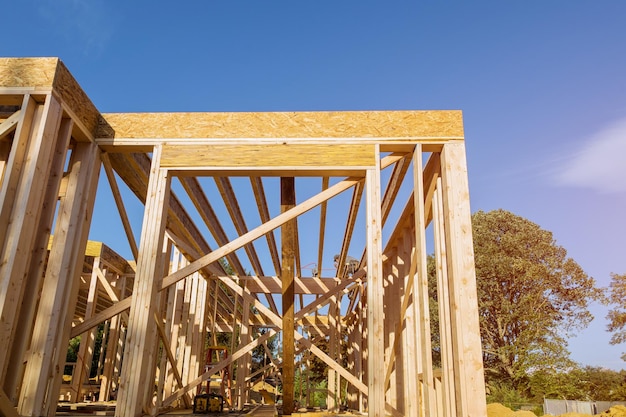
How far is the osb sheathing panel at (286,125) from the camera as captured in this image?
6227mm

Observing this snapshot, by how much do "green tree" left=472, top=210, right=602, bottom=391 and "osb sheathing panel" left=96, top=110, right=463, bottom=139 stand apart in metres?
19.9

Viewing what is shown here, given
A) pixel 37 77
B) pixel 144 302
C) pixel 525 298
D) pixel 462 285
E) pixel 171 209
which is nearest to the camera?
pixel 37 77

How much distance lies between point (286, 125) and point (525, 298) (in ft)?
69.1

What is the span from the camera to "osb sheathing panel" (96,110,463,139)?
623 cm

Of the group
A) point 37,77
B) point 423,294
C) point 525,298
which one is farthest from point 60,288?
point 525,298

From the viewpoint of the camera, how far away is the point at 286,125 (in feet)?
20.8

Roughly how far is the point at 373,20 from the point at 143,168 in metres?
5.97

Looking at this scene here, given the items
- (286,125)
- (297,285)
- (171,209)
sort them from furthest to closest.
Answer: (297,285)
(171,209)
(286,125)

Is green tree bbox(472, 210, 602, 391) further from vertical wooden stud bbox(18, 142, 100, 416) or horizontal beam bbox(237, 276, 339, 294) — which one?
vertical wooden stud bbox(18, 142, 100, 416)

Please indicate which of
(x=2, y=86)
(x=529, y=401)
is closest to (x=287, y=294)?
(x=2, y=86)

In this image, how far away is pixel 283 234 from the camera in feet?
23.1

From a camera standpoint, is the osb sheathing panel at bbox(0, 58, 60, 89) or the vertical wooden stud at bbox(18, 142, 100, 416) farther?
the osb sheathing panel at bbox(0, 58, 60, 89)

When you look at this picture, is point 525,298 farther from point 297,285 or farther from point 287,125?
point 287,125

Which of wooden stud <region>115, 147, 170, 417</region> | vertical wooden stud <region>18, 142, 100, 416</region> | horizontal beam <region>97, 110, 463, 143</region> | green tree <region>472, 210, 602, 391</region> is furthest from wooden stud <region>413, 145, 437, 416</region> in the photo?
green tree <region>472, 210, 602, 391</region>
